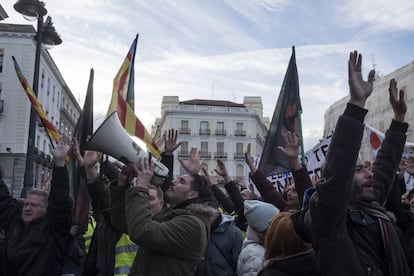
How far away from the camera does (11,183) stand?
3375cm

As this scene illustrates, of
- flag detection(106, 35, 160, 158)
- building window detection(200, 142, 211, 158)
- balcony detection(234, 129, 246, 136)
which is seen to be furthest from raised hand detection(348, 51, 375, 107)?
balcony detection(234, 129, 246, 136)

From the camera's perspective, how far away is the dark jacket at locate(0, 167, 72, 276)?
3.91m

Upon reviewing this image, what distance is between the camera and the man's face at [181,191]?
3455mm

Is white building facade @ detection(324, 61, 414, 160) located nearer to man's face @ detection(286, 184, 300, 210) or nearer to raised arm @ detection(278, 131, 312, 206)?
man's face @ detection(286, 184, 300, 210)

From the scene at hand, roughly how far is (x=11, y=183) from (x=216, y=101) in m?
42.6

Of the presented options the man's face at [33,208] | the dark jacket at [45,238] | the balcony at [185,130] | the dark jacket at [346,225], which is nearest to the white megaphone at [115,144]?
the dark jacket at [45,238]

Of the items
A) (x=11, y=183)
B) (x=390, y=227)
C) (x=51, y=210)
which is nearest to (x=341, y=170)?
(x=390, y=227)

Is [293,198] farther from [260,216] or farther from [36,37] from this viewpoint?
[36,37]

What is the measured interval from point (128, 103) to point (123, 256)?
2913 mm

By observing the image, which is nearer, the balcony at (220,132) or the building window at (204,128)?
the building window at (204,128)

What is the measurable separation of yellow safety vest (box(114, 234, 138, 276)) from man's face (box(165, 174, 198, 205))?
34.7 inches

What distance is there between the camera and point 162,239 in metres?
2.92

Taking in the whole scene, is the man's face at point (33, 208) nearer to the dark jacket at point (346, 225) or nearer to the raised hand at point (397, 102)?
the dark jacket at point (346, 225)

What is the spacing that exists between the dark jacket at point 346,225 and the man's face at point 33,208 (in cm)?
266
